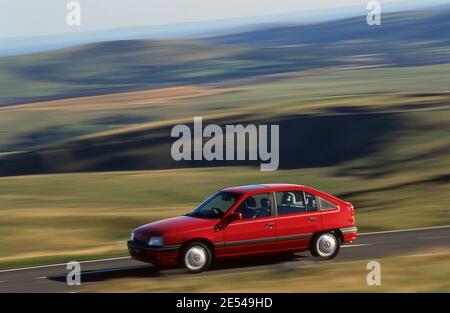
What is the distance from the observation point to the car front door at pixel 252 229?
54.6 ft

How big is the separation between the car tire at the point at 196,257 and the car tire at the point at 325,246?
2.12 metres

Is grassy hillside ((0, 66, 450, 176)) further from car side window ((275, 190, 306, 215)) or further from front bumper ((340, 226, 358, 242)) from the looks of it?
car side window ((275, 190, 306, 215))

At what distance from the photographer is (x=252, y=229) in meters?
16.7

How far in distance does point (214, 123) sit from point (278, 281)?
6978cm

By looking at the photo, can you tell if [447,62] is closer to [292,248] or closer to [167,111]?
[167,111]

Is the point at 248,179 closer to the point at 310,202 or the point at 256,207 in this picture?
the point at 310,202

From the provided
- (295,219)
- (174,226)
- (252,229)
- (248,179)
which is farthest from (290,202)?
(248,179)

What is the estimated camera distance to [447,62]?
16812cm

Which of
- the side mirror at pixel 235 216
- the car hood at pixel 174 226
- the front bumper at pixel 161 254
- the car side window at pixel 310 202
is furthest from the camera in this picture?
the car side window at pixel 310 202

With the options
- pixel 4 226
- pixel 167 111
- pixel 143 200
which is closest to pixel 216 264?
pixel 4 226

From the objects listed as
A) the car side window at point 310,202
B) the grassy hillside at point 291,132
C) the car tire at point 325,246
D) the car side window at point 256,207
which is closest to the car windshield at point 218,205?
the car side window at point 256,207

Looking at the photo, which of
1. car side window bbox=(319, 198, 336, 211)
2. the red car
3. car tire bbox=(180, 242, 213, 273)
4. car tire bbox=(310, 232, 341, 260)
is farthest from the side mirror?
car side window bbox=(319, 198, 336, 211)

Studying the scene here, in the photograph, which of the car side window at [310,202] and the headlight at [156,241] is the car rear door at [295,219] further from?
the headlight at [156,241]
